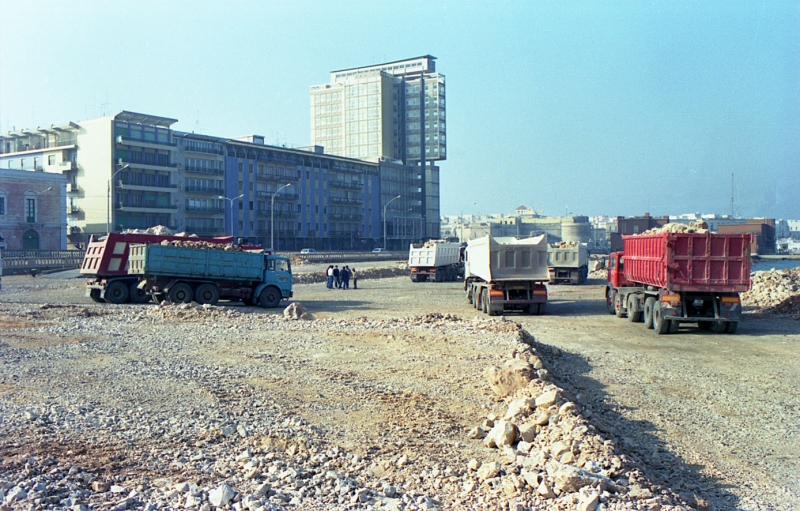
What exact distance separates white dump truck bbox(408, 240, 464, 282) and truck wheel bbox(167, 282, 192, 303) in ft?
82.4

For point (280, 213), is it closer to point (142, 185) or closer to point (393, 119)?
point (142, 185)

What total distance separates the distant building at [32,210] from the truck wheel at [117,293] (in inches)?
1553

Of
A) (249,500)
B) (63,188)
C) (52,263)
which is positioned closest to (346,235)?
(63,188)

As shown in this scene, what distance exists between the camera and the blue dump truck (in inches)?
1091

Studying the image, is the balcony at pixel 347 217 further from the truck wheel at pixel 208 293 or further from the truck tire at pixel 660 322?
the truck tire at pixel 660 322

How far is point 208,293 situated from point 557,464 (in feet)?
75.8

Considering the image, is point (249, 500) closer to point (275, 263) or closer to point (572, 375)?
point (572, 375)

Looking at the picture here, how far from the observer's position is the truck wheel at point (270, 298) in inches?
1169

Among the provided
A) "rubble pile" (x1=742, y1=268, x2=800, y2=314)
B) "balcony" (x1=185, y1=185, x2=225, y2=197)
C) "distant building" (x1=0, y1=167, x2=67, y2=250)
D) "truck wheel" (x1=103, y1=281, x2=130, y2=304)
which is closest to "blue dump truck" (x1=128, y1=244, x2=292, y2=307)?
"truck wheel" (x1=103, y1=281, x2=130, y2=304)

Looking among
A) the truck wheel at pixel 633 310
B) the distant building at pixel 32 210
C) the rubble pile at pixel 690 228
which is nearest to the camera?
the rubble pile at pixel 690 228

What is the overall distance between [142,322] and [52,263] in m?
35.5

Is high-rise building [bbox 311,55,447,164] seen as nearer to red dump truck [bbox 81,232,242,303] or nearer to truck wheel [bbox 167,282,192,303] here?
red dump truck [bbox 81,232,242,303]

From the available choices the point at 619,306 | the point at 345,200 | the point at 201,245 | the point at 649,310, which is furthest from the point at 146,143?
the point at 649,310

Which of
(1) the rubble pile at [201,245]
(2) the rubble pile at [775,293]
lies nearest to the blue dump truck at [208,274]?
(1) the rubble pile at [201,245]
